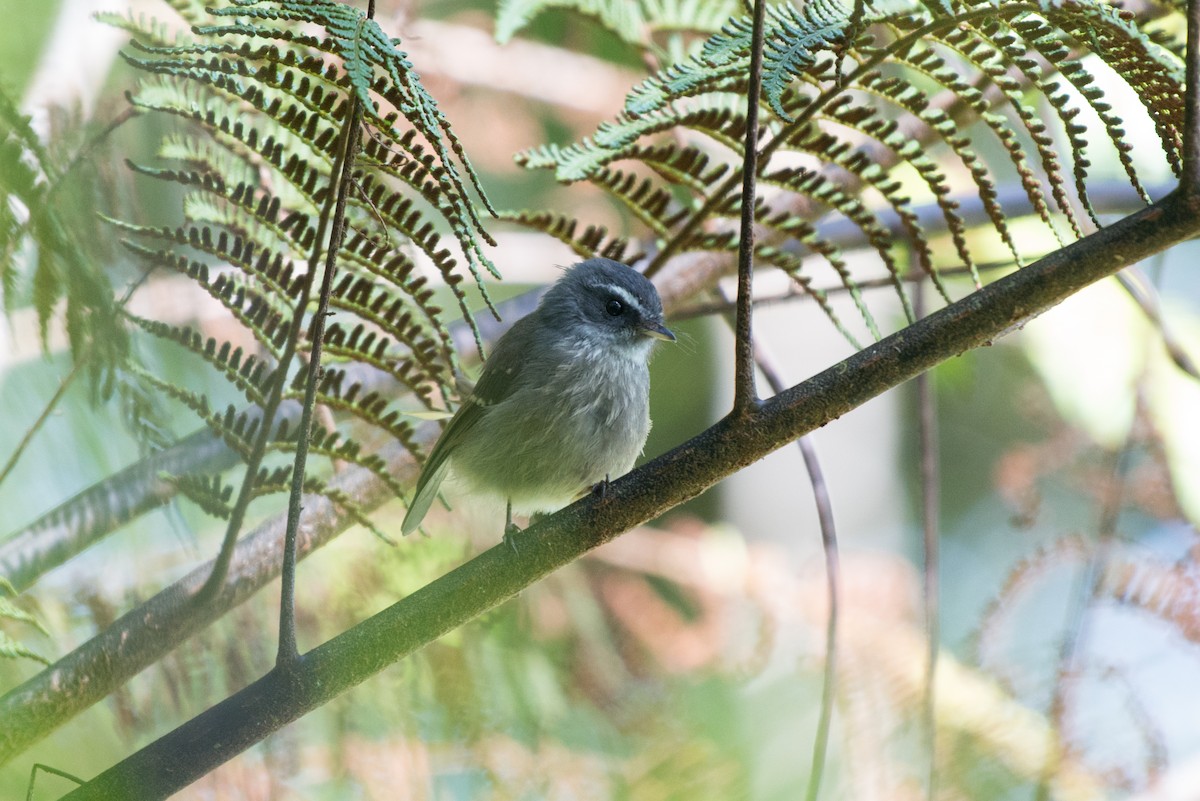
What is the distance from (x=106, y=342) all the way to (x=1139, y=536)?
3.39 m

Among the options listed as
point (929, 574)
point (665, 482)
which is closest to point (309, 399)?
point (665, 482)

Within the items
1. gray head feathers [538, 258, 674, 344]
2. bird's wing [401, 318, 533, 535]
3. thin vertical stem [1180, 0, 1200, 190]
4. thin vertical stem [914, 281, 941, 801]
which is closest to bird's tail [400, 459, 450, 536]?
bird's wing [401, 318, 533, 535]

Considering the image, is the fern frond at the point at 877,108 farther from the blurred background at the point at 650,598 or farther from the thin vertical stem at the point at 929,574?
the blurred background at the point at 650,598

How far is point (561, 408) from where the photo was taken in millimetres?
2438

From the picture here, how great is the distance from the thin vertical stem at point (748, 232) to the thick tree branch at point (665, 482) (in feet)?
0.17

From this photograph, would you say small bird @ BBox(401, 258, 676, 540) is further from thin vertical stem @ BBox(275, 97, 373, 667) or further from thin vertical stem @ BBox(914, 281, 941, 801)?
thin vertical stem @ BBox(275, 97, 373, 667)

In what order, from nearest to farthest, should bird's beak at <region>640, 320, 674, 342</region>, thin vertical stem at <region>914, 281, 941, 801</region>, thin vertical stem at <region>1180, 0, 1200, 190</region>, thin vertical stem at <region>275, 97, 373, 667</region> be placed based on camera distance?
thin vertical stem at <region>1180, 0, 1200, 190</region>, thin vertical stem at <region>275, 97, 373, 667</region>, thin vertical stem at <region>914, 281, 941, 801</region>, bird's beak at <region>640, 320, 674, 342</region>

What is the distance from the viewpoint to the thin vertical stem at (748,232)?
1252 millimetres

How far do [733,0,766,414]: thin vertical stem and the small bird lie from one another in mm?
1076

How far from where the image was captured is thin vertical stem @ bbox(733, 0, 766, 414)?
125cm

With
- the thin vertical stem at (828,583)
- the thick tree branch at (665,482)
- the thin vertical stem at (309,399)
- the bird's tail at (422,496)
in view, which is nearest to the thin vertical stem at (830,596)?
the thin vertical stem at (828,583)

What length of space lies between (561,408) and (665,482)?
Answer: 1.07 metres

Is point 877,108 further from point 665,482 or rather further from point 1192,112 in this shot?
point 665,482

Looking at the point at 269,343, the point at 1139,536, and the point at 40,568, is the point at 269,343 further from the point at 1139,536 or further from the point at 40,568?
the point at 1139,536
